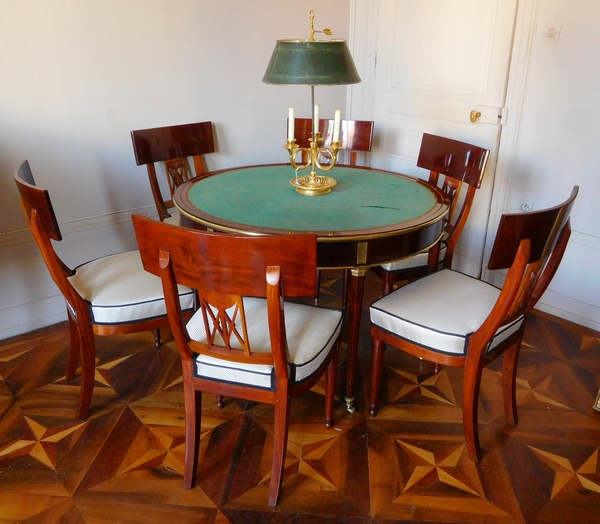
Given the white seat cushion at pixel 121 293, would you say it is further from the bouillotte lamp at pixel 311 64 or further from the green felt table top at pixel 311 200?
the bouillotte lamp at pixel 311 64

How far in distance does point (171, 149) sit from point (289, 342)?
1.32m

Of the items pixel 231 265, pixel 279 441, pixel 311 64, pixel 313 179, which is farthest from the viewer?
pixel 313 179

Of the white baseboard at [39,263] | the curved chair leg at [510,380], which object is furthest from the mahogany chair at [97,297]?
the curved chair leg at [510,380]

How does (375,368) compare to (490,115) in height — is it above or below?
below

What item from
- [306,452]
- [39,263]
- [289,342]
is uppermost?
[289,342]

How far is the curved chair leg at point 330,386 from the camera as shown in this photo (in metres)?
1.67

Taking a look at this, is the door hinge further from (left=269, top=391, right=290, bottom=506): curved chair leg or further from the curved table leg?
(left=269, top=391, right=290, bottom=506): curved chair leg

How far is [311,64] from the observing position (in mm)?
1604

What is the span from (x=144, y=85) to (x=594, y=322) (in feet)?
7.81

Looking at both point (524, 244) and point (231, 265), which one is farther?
point (524, 244)

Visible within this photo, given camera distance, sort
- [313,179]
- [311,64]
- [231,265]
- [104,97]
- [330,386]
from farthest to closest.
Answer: [104,97] < [313,179] < [330,386] < [311,64] < [231,265]

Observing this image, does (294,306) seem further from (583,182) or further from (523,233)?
(583,182)

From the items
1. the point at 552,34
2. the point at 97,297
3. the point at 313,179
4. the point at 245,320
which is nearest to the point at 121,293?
the point at 97,297

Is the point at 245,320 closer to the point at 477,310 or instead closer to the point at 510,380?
the point at 477,310
